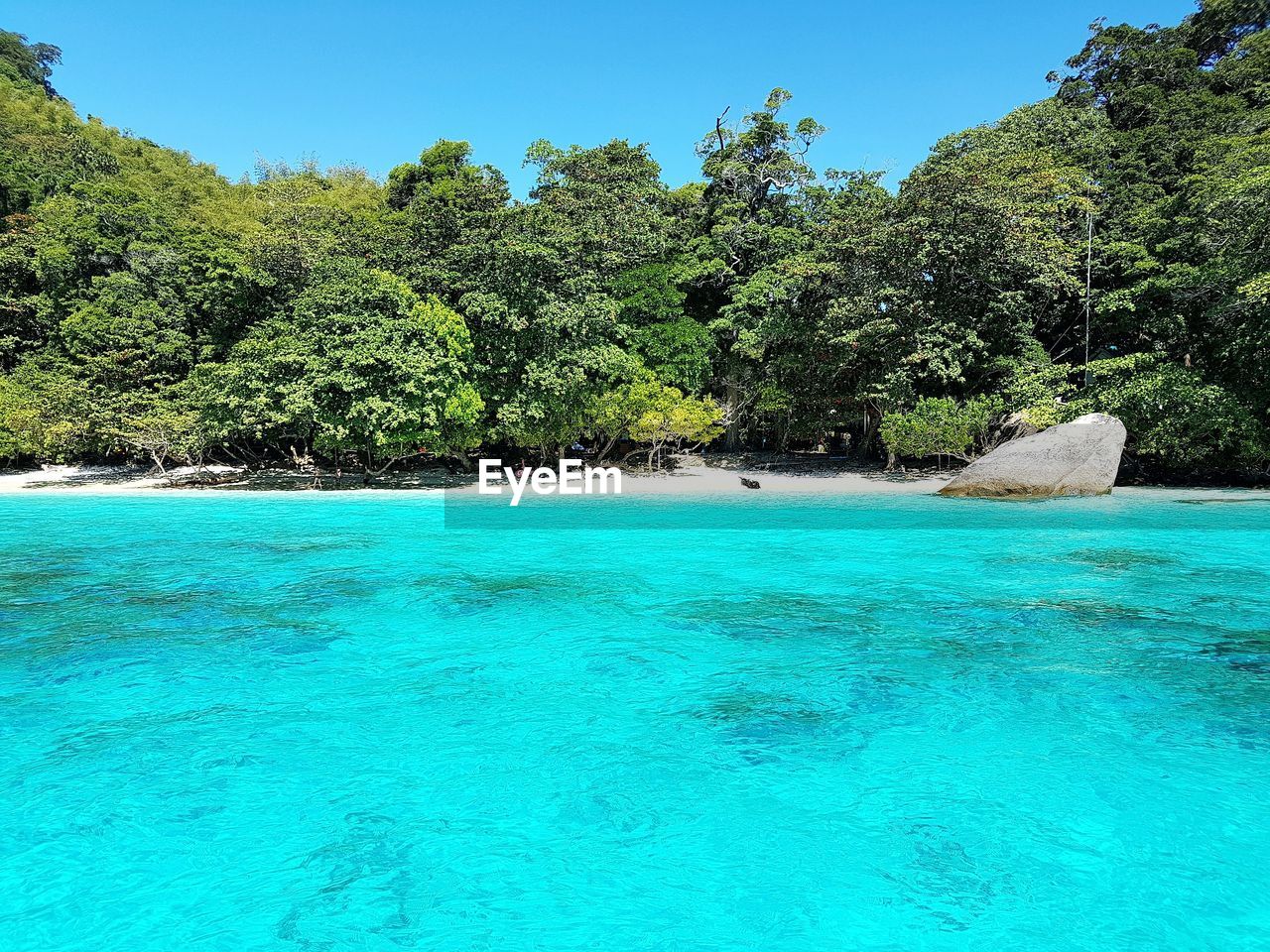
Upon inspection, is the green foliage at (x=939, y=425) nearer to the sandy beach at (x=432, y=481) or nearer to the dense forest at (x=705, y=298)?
the dense forest at (x=705, y=298)

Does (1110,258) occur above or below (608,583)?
above

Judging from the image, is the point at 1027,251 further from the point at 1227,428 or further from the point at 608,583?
the point at 608,583

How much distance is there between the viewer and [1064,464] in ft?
57.2

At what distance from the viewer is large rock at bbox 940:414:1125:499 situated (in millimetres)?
17453

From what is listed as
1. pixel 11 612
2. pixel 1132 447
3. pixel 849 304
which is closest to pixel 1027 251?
pixel 849 304

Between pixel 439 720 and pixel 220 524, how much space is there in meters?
11.2

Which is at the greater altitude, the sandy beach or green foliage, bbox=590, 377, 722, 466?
green foliage, bbox=590, 377, 722, 466

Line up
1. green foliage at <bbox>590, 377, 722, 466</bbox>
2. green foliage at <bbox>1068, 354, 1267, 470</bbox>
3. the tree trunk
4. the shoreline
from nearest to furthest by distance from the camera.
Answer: green foliage at <bbox>1068, 354, 1267, 470</bbox>
the shoreline
green foliage at <bbox>590, 377, 722, 466</bbox>
the tree trunk

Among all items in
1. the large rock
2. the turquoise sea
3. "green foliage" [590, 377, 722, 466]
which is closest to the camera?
the turquoise sea

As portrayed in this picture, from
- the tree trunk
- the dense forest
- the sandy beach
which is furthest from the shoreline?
the tree trunk

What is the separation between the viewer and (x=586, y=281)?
19.9 meters

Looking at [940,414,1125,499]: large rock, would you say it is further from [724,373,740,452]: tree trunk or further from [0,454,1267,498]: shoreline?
[724,373,740,452]: tree trunk

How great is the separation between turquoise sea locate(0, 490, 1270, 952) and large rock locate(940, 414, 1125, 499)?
24.7 feet

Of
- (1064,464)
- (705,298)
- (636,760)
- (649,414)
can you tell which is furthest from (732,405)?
(636,760)
